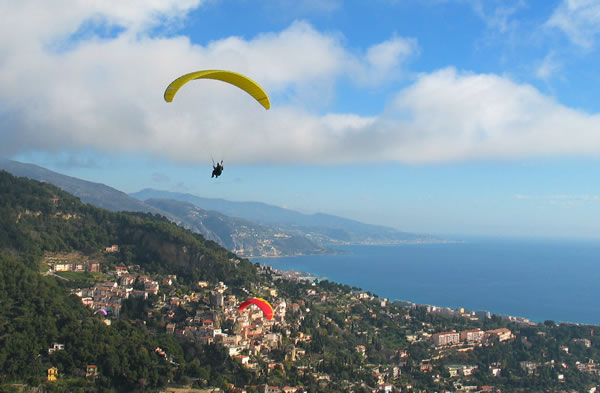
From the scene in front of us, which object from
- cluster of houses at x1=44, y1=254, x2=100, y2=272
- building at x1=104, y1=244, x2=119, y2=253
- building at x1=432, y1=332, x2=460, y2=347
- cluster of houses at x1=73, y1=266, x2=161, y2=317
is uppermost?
building at x1=104, y1=244, x2=119, y2=253

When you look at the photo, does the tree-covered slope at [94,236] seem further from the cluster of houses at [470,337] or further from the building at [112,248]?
the cluster of houses at [470,337]

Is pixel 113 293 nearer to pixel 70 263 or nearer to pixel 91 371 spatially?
pixel 70 263

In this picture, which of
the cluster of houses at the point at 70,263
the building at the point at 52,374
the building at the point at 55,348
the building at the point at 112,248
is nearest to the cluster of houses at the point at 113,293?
the cluster of houses at the point at 70,263

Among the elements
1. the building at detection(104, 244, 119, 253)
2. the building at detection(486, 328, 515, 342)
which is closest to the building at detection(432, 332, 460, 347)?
the building at detection(486, 328, 515, 342)

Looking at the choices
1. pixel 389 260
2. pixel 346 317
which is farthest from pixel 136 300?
pixel 389 260

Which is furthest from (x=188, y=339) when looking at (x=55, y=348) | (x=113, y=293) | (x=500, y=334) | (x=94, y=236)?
(x=500, y=334)

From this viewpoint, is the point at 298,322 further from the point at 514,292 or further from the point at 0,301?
the point at 514,292

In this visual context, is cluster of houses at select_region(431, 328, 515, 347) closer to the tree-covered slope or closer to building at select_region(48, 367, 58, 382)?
the tree-covered slope
